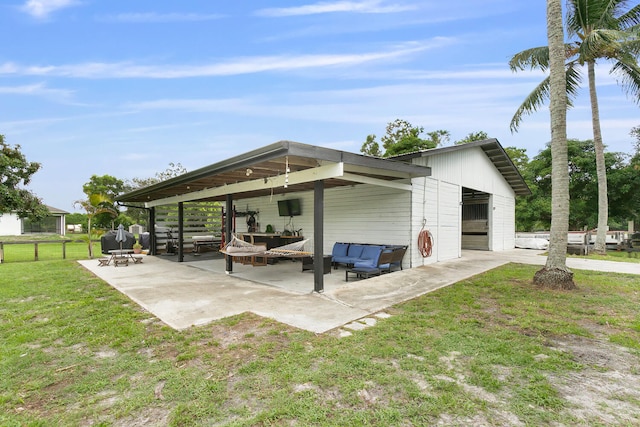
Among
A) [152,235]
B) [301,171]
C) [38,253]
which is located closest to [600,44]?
[301,171]

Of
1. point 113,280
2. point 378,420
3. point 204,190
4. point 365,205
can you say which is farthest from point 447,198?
point 113,280

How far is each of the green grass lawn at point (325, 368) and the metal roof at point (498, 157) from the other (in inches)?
183

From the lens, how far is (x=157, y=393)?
7.73 feet

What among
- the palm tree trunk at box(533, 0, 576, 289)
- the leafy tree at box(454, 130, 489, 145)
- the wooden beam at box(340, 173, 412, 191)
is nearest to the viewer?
the palm tree trunk at box(533, 0, 576, 289)

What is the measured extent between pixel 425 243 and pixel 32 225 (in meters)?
33.9

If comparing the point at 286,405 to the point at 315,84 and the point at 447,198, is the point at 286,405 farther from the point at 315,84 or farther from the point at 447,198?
the point at 315,84

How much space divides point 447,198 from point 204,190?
7.24 meters

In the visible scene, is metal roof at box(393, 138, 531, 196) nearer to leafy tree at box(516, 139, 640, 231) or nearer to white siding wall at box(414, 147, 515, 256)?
white siding wall at box(414, 147, 515, 256)

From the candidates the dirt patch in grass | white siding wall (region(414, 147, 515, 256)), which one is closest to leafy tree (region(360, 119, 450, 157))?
white siding wall (region(414, 147, 515, 256))

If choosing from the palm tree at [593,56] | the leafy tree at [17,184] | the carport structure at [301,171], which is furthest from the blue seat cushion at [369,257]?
the leafy tree at [17,184]

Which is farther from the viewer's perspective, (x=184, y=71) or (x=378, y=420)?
→ (x=184, y=71)

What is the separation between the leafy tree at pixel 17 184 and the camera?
12.3 m

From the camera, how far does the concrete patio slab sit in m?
4.30

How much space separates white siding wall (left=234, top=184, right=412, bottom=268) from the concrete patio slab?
106 centimetres
